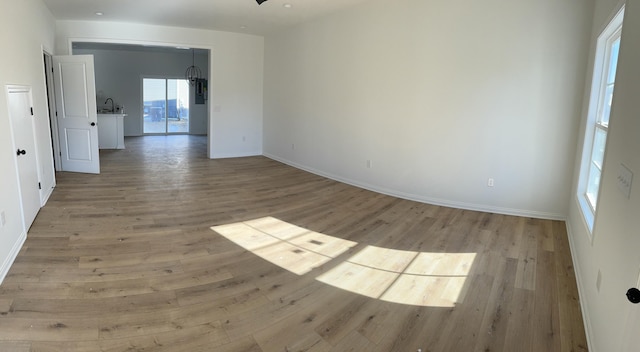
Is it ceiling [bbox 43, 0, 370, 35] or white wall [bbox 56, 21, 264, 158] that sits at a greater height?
ceiling [bbox 43, 0, 370, 35]

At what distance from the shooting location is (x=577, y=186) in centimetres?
395

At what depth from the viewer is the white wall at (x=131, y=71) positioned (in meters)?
11.8

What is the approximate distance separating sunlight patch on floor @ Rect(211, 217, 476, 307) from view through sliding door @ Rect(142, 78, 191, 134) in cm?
1036

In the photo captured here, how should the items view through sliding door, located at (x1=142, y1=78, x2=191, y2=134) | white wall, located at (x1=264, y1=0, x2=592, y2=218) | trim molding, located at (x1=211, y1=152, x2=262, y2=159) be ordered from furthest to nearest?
view through sliding door, located at (x1=142, y1=78, x2=191, y2=134)
trim molding, located at (x1=211, y1=152, x2=262, y2=159)
white wall, located at (x1=264, y1=0, x2=592, y2=218)

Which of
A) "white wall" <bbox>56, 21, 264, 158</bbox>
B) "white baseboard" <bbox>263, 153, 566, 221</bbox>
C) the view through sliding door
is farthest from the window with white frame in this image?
the view through sliding door

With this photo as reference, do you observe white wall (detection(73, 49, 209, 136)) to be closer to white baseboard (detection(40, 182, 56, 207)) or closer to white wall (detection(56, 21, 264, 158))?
white wall (detection(56, 21, 264, 158))

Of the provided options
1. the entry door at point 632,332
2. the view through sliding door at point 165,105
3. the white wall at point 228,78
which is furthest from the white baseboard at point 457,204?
the view through sliding door at point 165,105

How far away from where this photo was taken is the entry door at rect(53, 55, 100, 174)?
6.47m

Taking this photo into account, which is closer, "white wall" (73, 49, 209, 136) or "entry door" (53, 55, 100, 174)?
"entry door" (53, 55, 100, 174)

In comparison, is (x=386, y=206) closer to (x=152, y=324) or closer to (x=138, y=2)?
(x=152, y=324)

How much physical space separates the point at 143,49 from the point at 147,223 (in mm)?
9555

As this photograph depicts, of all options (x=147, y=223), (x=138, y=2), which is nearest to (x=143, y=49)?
(x=138, y=2)

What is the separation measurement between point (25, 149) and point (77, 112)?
9.30 ft

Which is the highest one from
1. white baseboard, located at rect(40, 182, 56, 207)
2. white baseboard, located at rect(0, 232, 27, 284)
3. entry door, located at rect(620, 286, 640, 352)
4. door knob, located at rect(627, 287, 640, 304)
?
door knob, located at rect(627, 287, 640, 304)
